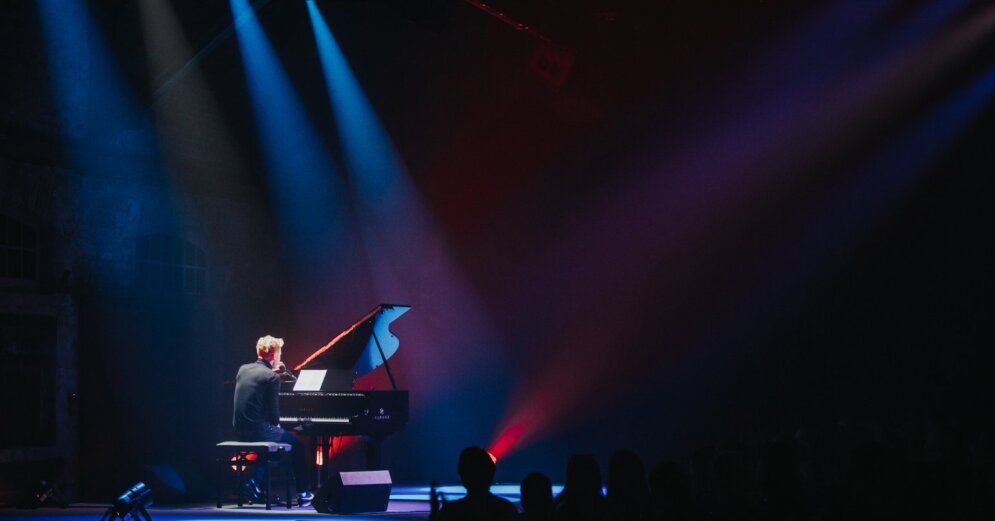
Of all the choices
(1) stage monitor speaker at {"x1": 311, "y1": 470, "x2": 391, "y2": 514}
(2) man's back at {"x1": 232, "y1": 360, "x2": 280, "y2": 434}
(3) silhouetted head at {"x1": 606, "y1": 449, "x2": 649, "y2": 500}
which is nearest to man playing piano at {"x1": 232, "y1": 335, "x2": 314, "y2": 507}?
(2) man's back at {"x1": 232, "y1": 360, "x2": 280, "y2": 434}

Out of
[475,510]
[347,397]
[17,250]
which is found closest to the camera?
[475,510]

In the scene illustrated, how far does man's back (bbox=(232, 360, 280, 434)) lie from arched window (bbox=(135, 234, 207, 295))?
3567 mm

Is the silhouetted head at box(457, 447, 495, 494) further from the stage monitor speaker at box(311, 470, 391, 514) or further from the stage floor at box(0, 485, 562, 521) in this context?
the stage monitor speaker at box(311, 470, 391, 514)

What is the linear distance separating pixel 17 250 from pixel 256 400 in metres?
3.62

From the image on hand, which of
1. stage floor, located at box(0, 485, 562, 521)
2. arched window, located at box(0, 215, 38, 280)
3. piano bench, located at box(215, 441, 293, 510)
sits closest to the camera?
stage floor, located at box(0, 485, 562, 521)

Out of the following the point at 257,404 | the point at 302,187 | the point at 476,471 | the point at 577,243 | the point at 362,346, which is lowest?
the point at 476,471

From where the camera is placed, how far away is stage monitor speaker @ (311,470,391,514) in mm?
7094

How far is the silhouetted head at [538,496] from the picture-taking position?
347 cm

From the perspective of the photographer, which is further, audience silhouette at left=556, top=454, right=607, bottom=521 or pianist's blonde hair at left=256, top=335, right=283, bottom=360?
pianist's blonde hair at left=256, top=335, right=283, bottom=360

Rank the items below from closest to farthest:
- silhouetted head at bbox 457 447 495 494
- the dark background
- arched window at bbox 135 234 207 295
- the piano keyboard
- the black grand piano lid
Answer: silhouetted head at bbox 457 447 495 494, the piano keyboard, the black grand piano lid, the dark background, arched window at bbox 135 234 207 295

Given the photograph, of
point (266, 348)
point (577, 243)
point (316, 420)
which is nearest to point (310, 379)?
point (316, 420)

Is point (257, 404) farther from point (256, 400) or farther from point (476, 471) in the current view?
point (476, 471)

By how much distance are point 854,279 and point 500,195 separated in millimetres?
4093

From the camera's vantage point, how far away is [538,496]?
137 inches
